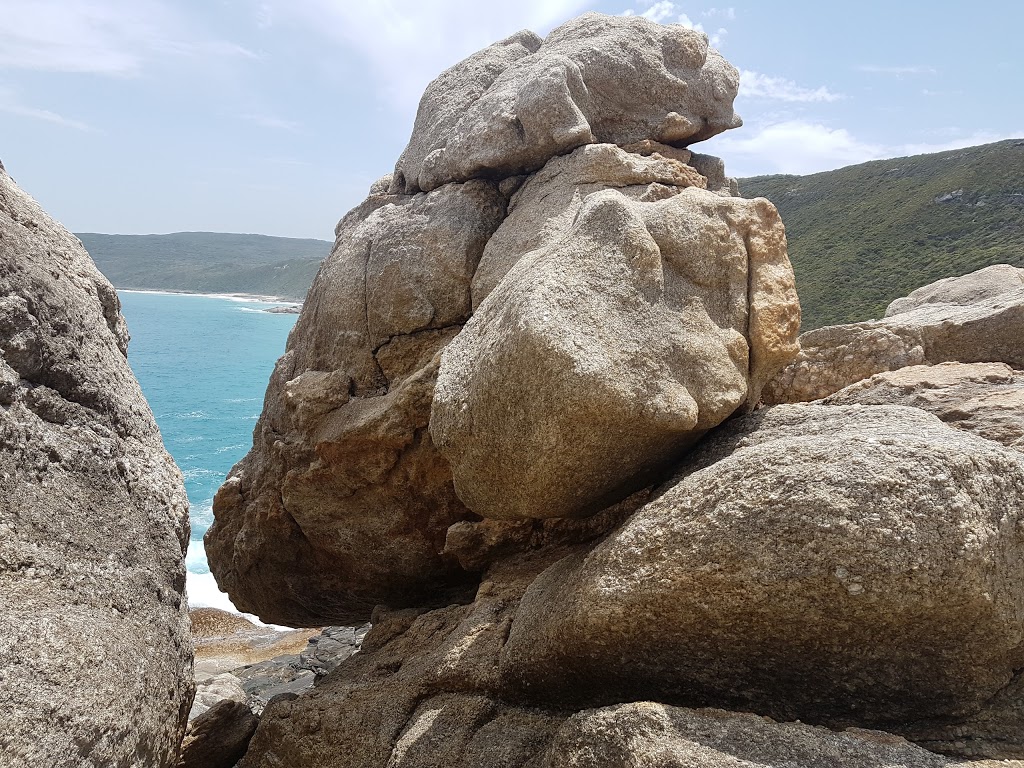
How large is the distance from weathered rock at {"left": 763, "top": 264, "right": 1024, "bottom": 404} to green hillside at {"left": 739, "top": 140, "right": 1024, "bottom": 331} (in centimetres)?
2801

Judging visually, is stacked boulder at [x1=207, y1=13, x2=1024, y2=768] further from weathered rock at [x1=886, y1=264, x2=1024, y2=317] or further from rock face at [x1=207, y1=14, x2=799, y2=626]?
weathered rock at [x1=886, y1=264, x2=1024, y2=317]

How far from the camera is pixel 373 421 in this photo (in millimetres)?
7094

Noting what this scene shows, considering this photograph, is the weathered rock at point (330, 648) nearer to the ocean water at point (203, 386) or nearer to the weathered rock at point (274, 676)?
the weathered rock at point (274, 676)

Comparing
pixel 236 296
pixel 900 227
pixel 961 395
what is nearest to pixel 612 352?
pixel 961 395

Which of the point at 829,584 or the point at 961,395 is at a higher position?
the point at 961,395

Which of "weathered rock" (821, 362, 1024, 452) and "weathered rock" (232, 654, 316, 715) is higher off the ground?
"weathered rock" (821, 362, 1024, 452)

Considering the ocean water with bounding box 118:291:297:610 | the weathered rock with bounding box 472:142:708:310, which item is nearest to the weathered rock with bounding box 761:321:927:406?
the weathered rock with bounding box 472:142:708:310

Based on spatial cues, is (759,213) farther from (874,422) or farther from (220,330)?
(220,330)

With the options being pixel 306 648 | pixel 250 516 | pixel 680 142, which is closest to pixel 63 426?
pixel 250 516

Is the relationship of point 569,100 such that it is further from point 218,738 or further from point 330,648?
point 330,648

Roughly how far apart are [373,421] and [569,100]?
3619 millimetres

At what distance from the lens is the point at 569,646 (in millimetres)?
4391

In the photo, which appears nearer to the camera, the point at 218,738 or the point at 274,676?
the point at 218,738

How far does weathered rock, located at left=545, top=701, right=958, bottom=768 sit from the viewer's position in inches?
130
